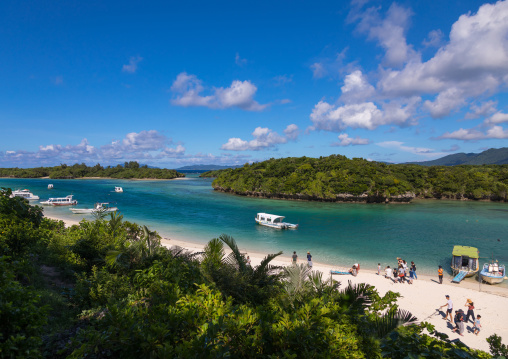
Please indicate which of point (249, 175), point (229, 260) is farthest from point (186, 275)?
point (249, 175)

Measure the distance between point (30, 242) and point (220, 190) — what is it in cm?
6717

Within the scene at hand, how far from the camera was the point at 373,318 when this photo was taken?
181 inches

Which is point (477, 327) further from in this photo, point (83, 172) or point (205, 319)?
point (83, 172)

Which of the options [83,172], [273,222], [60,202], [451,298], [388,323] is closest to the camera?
[388,323]

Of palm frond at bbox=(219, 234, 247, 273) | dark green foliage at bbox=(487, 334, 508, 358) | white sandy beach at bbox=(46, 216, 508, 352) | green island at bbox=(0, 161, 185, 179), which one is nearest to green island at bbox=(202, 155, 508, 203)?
white sandy beach at bbox=(46, 216, 508, 352)

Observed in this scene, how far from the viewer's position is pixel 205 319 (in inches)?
140

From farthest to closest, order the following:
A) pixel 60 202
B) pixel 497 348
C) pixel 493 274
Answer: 1. pixel 60 202
2. pixel 493 274
3. pixel 497 348

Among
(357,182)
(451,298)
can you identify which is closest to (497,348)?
(451,298)

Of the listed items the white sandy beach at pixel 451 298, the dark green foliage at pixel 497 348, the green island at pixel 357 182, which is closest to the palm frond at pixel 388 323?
the dark green foliage at pixel 497 348

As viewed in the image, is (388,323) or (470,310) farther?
(470,310)

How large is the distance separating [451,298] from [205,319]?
14983 millimetres

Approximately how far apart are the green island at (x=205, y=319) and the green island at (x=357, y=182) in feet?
164

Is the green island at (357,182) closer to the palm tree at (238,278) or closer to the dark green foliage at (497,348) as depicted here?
the palm tree at (238,278)

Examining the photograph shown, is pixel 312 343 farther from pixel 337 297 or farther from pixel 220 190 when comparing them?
pixel 220 190
